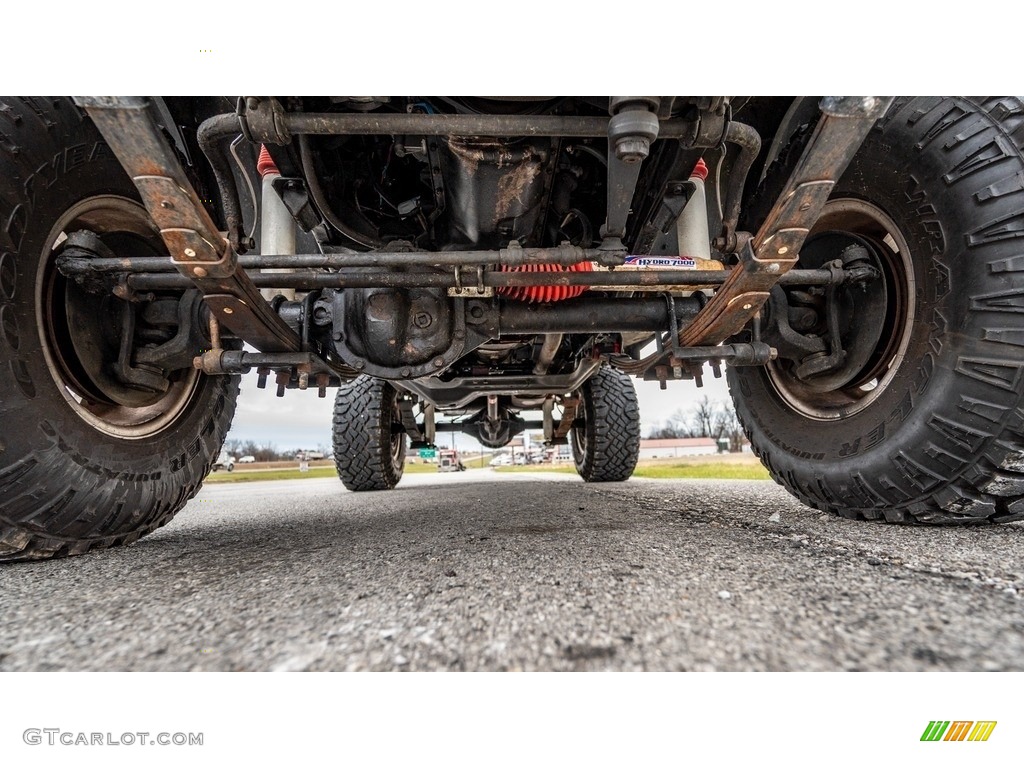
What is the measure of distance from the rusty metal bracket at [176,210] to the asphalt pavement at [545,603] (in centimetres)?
44

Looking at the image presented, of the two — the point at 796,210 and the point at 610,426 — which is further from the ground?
the point at 796,210

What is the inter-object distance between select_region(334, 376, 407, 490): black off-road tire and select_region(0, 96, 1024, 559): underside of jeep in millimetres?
1434

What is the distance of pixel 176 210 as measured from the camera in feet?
2.05

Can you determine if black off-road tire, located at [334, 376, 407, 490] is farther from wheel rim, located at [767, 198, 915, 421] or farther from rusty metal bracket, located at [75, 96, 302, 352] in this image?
wheel rim, located at [767, 198, 915, 421]

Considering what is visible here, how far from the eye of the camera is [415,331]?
997mm

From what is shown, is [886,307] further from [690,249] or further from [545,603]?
[545,603]

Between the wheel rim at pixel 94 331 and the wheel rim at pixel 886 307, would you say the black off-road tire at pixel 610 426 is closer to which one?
the wheel rim at pixel 886 307

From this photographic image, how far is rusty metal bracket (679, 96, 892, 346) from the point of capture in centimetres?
57

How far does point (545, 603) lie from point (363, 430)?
2.34 metres
